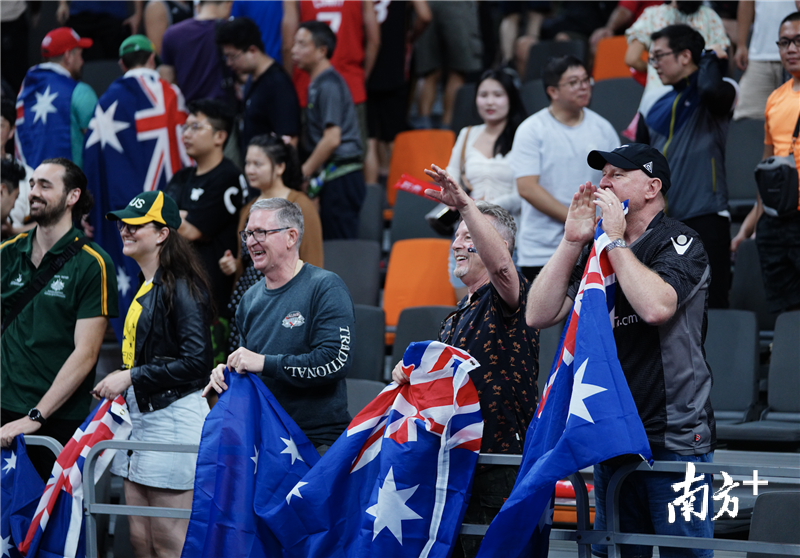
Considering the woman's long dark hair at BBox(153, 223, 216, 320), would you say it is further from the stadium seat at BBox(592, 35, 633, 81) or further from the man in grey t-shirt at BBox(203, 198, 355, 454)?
the stadium seat at BBox(592, 35, 633, 81)

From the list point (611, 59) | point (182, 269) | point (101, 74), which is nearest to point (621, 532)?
point (182, 269)

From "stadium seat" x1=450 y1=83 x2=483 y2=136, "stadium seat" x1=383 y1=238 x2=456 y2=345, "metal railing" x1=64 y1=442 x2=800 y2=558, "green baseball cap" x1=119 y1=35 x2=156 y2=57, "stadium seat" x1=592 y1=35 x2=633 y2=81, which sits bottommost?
"metal railing" x1=64 y1=442 x2=800 y2=558

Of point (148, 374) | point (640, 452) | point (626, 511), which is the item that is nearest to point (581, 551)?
point (626, 511)

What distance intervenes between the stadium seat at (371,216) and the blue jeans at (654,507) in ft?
14.3

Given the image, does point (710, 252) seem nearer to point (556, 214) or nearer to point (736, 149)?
point (556, 214)

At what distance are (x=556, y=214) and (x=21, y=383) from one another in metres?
2.96

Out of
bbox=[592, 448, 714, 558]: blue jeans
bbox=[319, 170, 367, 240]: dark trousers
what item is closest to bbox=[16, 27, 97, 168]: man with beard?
bbox=[319, 170, 367, 240]: dark trousers

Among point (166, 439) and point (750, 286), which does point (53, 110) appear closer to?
point (166, 439)

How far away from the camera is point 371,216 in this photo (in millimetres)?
7188

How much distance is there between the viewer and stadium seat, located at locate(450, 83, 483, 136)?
8.13 m

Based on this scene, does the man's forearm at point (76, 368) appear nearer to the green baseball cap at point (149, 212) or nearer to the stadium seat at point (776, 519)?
the green baseball cap at point (149, 212)

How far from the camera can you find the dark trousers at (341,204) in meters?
6.69

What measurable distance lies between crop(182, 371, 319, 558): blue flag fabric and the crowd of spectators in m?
0.13

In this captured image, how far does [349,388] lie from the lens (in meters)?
4.66
